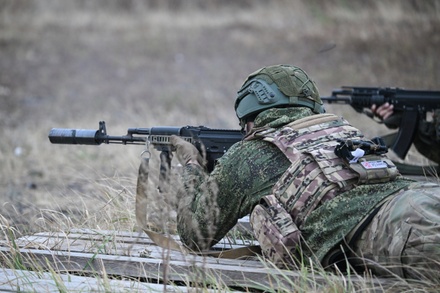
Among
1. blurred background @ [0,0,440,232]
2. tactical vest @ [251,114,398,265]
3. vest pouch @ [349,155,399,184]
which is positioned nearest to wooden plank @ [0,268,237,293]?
tactical vest @ [251,114,398,265]

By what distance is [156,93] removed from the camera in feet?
47.5

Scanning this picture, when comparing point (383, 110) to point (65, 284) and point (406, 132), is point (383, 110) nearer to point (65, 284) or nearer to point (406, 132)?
point (406, 132)

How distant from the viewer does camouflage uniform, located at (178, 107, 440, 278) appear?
11.8 ft

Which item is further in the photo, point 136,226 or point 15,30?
point 15,30

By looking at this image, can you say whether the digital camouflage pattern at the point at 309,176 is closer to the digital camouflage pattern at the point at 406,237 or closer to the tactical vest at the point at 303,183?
the tactical vest at the point at 303,183

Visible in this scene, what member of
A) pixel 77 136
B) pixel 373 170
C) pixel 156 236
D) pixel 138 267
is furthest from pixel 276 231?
pixel 77 136

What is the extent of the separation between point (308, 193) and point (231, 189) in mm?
486

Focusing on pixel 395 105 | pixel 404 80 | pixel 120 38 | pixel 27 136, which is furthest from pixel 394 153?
pixel 120 38

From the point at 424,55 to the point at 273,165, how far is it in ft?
36.9

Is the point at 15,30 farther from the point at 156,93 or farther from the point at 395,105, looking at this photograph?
the point at 395,105

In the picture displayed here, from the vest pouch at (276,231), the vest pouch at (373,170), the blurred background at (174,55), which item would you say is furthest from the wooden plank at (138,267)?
the blurred background at (174,55)

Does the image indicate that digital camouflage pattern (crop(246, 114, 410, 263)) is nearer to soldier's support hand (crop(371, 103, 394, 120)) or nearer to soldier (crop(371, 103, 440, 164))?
soldier (crop(371, 103, 440, 164))

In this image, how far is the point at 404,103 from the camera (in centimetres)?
693

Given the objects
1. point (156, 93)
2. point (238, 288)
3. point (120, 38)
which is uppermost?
point (120, 38)
